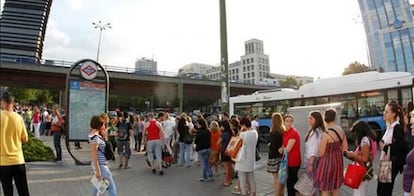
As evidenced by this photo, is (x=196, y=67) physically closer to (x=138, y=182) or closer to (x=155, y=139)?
(x=155, y=139)

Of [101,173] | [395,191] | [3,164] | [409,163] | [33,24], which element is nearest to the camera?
[409,163]

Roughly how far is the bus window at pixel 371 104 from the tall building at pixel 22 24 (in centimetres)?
1772

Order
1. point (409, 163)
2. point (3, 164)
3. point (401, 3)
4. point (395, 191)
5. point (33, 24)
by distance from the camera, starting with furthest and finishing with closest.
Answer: point (401, 3) < point (33, 24) < point (395, 191) < point (3, 164) < point (409, 163)

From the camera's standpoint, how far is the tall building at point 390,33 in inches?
2606

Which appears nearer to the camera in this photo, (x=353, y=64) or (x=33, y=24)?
(x=33, y=24)

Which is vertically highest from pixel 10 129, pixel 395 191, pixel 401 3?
pixel 401 3

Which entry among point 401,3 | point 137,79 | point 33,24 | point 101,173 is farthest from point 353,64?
point 101,173

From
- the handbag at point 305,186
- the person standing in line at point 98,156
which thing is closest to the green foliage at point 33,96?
the person standing in line at point 98,156

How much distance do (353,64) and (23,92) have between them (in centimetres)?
5432

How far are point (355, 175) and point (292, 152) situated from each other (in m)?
1.17

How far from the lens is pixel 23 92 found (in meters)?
57.7

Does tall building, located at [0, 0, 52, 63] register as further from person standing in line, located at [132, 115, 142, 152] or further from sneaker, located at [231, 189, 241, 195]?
sneaker, located at [231, 189, 241, 195]

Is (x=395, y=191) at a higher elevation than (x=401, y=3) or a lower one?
lower

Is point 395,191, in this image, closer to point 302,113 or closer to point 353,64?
point 302,113
